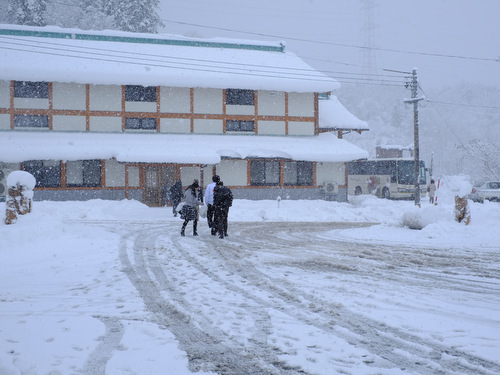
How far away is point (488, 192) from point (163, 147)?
941 inches

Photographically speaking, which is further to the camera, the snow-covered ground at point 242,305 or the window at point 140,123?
the window at point 140,123

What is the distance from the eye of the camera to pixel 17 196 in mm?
11750

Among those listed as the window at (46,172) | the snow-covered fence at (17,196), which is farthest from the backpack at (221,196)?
the window at (46,172)

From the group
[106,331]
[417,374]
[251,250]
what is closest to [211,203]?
[251,250]

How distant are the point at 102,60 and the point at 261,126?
10.7 meters

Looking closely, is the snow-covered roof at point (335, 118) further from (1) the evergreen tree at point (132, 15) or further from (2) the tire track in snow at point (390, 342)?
(2) the tire track in snow at point (390, 342)

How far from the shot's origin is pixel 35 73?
24719 millimetres

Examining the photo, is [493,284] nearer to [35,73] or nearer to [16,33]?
[35,73]

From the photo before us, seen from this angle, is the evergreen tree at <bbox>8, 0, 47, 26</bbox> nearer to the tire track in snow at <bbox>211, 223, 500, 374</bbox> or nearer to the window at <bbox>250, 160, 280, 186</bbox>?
the window at <bbox>250, 160, 280, 186</bbox>

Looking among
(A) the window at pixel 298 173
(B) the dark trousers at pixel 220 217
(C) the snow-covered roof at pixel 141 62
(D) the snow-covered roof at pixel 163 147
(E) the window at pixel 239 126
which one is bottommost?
(B) the dark trousers at pixel 220 217

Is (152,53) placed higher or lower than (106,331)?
higher

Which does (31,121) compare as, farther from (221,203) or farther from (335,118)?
(335,118)

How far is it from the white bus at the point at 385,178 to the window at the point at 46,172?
23.9 meters

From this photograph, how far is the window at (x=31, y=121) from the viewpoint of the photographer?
2564cm
